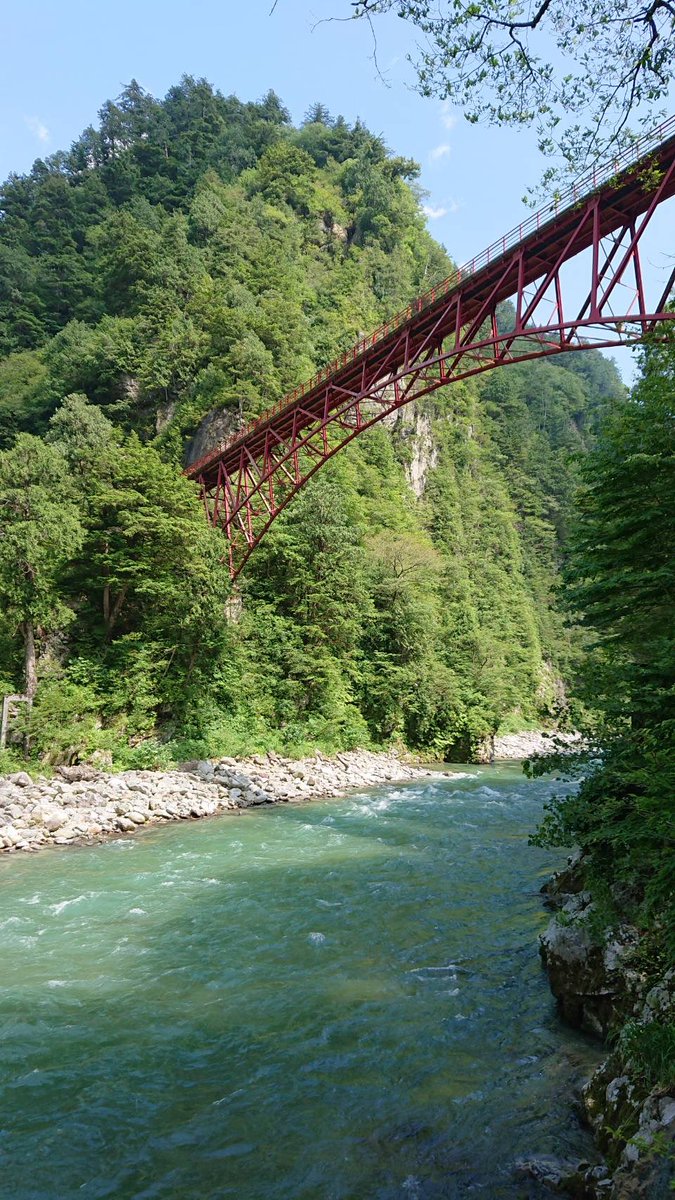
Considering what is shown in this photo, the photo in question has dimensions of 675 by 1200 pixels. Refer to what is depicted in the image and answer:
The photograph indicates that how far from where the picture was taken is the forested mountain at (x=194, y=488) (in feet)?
51.7

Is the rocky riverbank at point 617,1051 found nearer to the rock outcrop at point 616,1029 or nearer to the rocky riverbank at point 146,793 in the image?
the rock outcrop at point 616,1029

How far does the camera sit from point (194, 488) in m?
18.6

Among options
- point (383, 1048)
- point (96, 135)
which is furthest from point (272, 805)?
point (96, 135)

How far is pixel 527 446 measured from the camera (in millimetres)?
52781

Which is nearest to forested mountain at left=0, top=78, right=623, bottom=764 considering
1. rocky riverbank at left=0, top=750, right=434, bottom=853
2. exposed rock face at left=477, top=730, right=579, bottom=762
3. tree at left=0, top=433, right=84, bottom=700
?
tree at left=0, top=433, right=84, bottom=700

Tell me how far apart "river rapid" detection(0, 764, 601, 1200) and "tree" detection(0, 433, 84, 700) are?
5812 millimetres

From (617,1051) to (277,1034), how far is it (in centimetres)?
258

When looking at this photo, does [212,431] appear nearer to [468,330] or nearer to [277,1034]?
[468,330]

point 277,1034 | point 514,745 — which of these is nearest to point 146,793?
point 277,1034

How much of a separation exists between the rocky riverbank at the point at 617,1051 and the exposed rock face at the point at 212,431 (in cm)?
2265

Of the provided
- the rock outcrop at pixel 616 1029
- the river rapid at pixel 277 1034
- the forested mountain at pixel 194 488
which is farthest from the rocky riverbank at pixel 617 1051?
the forested mountain at pixel 194 488

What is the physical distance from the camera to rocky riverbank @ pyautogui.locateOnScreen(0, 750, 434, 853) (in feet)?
35.0

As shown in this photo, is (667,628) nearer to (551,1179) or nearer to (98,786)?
(551,1179)

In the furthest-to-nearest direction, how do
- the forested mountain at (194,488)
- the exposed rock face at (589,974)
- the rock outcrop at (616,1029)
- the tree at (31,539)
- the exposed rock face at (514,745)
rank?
the exposed rock face at (514,745) < the forested mountain at (194,488) < the tree at (31,539) < the exposed rock face at (589,974) < the rock outcrop at (616,1029)
